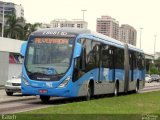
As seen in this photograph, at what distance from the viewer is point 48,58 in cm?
2091

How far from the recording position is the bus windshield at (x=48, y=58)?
2072 centimetres

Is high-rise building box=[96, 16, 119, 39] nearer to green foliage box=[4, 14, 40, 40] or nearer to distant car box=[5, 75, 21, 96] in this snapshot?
green foliage box=[4, 14, 40, 40]

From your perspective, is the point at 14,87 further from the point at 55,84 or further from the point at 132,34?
the point at 132,34

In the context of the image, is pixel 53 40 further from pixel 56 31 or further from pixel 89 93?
pixel 89 93

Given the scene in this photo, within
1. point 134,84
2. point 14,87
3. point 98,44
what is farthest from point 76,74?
point 134,84

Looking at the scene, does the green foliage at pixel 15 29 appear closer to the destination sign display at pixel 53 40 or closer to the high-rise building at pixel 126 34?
the high-rise building at pixel 126 34

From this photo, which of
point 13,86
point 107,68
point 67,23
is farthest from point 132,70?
point 67,23

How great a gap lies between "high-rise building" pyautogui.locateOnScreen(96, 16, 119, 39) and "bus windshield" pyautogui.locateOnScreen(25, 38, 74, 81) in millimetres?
103640

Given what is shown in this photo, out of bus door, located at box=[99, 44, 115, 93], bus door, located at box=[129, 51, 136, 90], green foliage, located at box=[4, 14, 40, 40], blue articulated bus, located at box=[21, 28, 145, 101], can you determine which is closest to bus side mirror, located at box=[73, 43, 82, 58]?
blue articulated bus, located at box=[21, 28, 145, 101]

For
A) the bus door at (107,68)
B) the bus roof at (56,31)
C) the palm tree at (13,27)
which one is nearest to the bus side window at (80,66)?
the bus roof at (56,31)

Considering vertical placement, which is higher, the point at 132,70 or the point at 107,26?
the point at 107,26

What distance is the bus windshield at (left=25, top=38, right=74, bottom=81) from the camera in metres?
20.7

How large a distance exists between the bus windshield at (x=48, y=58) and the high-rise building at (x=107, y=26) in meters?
104

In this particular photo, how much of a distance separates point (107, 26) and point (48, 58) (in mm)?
104762
